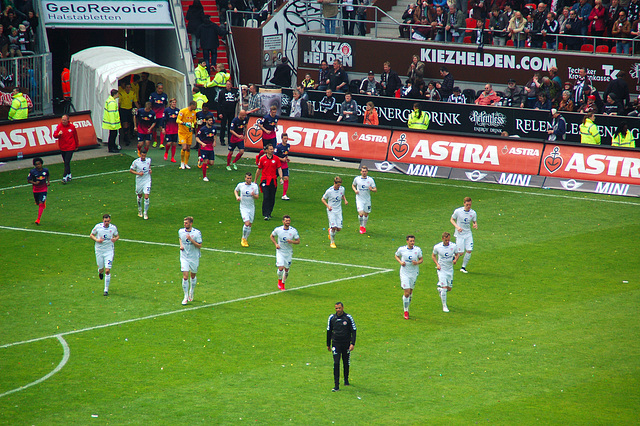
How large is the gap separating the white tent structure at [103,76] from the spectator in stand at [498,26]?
1332 cm

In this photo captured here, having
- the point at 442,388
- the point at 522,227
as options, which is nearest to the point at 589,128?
the point at 522,227

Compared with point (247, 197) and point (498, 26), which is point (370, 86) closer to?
point (498, 26)

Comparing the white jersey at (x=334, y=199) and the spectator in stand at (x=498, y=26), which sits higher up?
the spectator in stand at (x=498, y=26)

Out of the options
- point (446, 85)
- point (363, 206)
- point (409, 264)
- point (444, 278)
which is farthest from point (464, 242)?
point (446, 85)

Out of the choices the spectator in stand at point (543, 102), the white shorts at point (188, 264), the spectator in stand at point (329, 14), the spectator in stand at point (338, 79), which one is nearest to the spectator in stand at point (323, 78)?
the spectator in stand at point (338, 79)

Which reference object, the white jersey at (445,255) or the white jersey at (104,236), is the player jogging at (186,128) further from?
the white jersey at (445,255)

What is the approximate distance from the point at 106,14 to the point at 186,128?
30.3ft

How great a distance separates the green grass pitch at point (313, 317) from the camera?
49.4ft

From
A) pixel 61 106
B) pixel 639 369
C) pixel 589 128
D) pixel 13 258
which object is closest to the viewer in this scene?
pixel 639 369

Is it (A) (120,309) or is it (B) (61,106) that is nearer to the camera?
(A) (120,309)

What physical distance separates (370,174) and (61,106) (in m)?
16.0

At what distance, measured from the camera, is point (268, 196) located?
1028 inches

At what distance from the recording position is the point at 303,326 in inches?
728

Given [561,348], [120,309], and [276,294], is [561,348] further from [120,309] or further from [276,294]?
[120,309]
